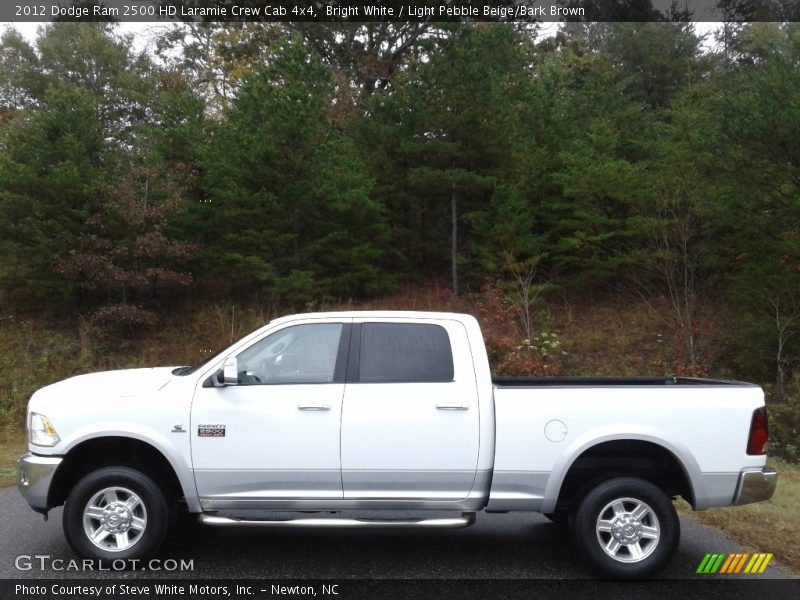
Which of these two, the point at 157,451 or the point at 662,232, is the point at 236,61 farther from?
the point at 157,451

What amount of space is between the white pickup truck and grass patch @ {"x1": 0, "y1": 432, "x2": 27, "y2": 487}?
4558 mm

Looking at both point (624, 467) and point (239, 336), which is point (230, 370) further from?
point (239, 336)

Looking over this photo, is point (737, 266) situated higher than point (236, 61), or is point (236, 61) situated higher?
point (236, 61)

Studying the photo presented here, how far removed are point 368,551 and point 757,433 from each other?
10.9ft

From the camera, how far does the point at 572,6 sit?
34.4 metres

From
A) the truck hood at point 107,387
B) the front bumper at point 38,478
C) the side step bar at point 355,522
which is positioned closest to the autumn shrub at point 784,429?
the side step bar at point 355,522

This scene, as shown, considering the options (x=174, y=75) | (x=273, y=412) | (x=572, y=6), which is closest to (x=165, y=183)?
(x=174, y=75)

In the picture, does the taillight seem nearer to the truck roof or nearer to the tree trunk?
the truck roof

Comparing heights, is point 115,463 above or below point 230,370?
below

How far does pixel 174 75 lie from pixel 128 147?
7826 mm

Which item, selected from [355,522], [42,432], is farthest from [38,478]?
[355,522]

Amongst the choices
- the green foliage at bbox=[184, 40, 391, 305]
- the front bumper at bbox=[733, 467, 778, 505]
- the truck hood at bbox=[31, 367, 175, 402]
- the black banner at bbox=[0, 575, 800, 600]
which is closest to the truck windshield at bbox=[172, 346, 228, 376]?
the truck hood at bbox=[31, 367, 175, 402]

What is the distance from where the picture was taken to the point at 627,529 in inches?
247

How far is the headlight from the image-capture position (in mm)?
6355
